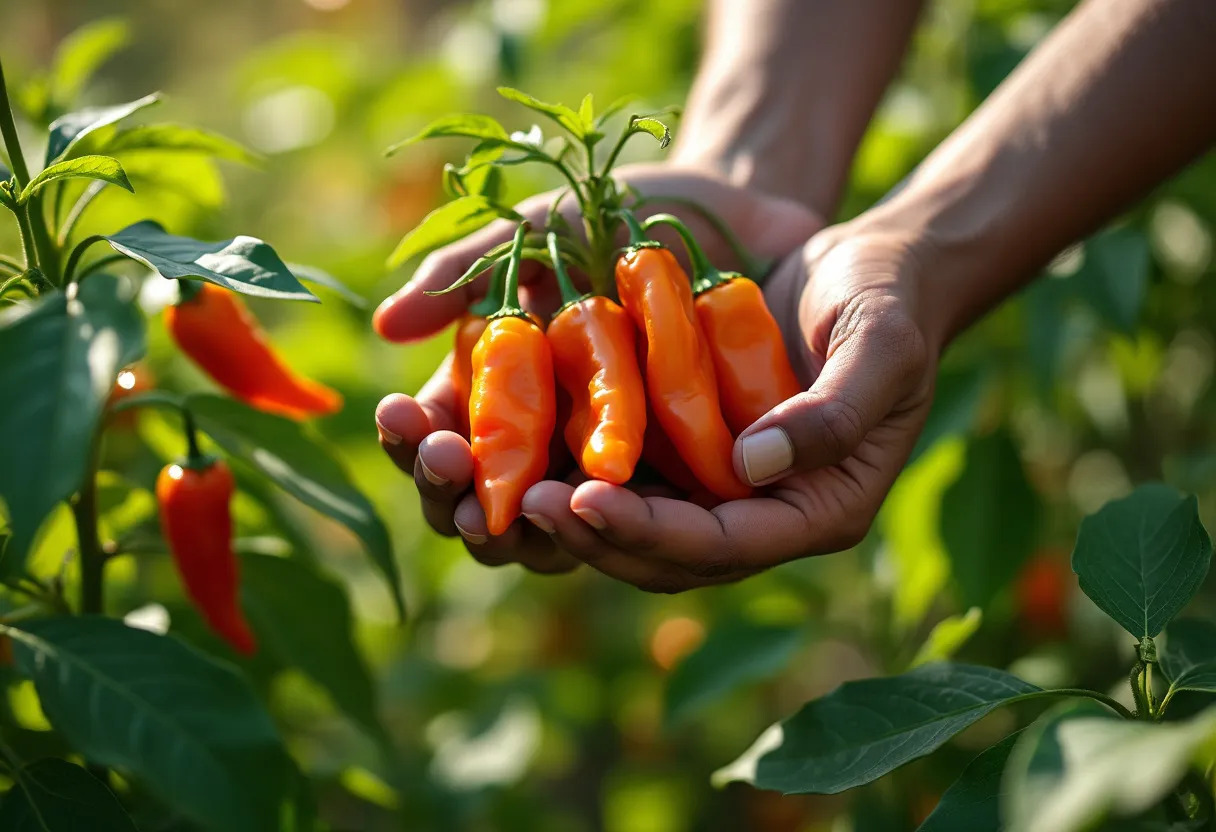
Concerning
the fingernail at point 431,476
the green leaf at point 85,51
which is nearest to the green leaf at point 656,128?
the fingernail at point 431,476

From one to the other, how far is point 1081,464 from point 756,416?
1.48 m

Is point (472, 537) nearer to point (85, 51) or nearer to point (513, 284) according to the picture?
point (513, 284)

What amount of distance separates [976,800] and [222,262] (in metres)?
0.88

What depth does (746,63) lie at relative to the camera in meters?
1.98

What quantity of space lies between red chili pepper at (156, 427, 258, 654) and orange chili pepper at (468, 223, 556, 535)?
A: 0.32 m

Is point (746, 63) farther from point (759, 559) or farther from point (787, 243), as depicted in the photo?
point (759, 559)

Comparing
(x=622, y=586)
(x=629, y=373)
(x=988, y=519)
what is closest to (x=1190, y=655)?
(x=988, y=519)

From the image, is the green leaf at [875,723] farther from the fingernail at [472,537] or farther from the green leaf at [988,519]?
the green leaf at [988,519]

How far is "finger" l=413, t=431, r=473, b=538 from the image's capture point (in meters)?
1.20

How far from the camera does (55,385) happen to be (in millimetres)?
879

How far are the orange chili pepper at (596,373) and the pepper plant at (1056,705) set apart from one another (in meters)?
0.36

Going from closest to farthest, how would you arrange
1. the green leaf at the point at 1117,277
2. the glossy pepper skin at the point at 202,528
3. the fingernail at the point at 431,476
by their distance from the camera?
1. the fingernail at the point at 431,476
2. the glossy pepper skin at the point at 202,528
3. the green leaf at the point at 1117,277

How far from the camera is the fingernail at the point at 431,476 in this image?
120 centimetres

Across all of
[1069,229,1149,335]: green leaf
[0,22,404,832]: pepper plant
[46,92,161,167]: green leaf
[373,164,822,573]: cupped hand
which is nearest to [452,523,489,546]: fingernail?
[373,164,822,573]: cupped hand
